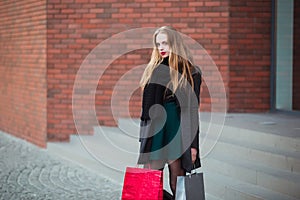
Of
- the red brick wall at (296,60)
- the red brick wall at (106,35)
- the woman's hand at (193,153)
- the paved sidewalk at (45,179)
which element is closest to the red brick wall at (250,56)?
the red brick wall at (106,35)

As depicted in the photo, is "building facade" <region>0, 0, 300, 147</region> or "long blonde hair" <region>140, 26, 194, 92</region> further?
"building facade" <region>0, 0, 300, 147</region>

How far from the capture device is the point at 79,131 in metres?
9.98

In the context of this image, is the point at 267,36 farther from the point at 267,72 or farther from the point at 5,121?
the point at 5,121

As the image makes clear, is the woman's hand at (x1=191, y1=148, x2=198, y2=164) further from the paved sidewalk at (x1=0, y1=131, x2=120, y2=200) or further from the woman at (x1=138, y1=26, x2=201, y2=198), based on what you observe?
the paved sidewalk at (x1=0, y1=131, x2=120, y2=200)

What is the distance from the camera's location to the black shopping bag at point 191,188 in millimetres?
4738

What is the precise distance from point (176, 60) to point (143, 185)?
945 mm

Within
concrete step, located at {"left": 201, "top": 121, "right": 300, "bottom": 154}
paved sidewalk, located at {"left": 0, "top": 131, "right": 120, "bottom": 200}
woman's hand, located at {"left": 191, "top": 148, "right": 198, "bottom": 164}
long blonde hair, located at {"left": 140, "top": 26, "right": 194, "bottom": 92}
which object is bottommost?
paved sidewalk, located at {"left": 0, "top": 131, "right": 120, "bottom": 200}

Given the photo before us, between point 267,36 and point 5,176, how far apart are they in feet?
13.7

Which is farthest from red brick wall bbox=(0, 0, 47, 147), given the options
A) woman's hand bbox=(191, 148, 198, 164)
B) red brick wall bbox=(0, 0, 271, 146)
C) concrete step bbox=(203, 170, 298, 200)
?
woman's hand bbox=(191, 148, 198, 164)

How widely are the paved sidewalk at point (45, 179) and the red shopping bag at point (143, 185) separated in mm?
2403

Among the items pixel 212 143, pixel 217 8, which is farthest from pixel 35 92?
pixel 212 143

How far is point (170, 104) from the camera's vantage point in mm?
4836

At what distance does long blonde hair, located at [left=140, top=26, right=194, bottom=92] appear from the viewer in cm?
472

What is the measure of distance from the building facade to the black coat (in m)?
4.57
